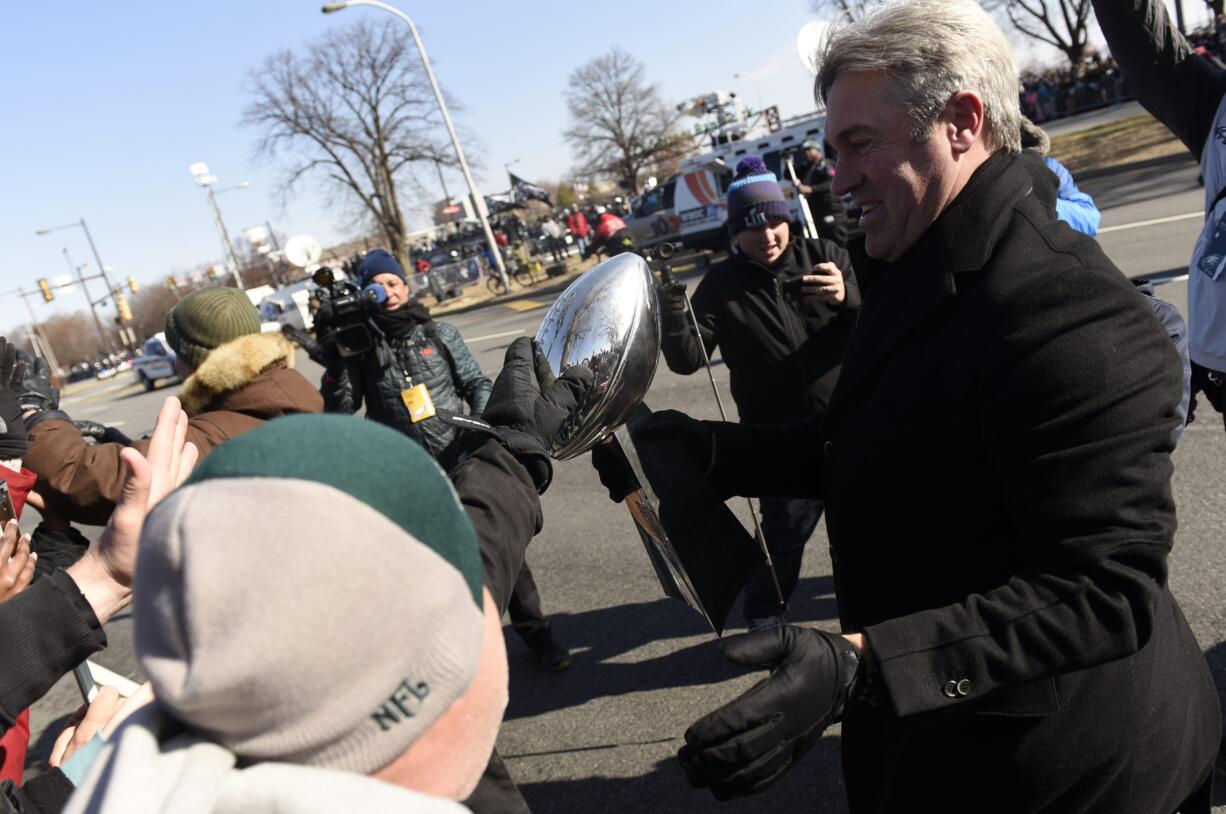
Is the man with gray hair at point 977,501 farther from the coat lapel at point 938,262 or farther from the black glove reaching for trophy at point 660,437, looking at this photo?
the black glove reaching for trophy at point 660,437

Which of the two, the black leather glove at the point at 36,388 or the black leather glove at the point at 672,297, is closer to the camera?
the black leather glove at the point at 672,297

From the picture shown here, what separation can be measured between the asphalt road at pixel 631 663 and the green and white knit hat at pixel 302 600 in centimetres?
232

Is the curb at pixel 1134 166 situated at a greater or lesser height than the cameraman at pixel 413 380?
lesser

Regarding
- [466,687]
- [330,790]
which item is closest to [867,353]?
[466,687]

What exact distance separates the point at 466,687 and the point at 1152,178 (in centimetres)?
1643

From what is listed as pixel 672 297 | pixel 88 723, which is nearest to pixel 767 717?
pixel 88 723

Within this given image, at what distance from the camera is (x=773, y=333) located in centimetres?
343

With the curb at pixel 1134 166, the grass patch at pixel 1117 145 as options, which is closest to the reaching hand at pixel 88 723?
the curb at pixel 1134 166

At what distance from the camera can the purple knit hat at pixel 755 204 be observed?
3420 millimetres

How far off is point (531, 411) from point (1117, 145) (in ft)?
69.2

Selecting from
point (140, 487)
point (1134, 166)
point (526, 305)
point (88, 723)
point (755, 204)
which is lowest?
point (1134, 166)

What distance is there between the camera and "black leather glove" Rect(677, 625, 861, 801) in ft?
3.80

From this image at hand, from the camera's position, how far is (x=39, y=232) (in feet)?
145

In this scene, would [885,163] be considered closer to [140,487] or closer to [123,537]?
[140,487]
